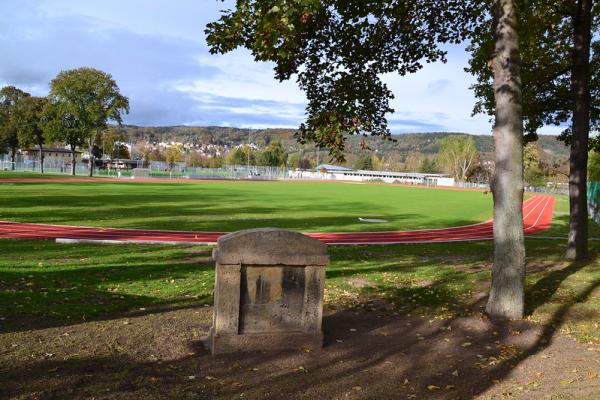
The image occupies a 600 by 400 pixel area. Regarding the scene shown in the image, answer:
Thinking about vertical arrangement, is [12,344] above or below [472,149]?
below

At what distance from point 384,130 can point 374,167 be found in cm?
17796

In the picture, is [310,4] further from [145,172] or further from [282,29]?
[145,172]

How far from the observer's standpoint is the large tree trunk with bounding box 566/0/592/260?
1453 centimetres

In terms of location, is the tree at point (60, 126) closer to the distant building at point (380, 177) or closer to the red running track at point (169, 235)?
the distant building at point (380, 177)

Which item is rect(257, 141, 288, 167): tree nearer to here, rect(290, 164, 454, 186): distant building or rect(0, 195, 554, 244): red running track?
rect(290, 164, 454, 186): distant building

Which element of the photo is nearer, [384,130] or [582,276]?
[384,130]

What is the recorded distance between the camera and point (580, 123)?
47.9 feet

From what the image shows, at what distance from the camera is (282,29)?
733 centimetres

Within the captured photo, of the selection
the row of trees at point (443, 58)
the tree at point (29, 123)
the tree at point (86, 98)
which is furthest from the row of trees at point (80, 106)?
the row of trees at point (443, 58)

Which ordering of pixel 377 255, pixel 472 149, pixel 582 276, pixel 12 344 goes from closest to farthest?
pixel 12 344 < pixel 582 276 < pixel 377 255 < pixel 472 149

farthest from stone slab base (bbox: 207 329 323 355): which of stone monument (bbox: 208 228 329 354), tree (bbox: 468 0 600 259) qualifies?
tree (bbox: 468 0 600 259)

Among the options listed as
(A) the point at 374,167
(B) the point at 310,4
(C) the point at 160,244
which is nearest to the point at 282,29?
(B) the point at 310,4

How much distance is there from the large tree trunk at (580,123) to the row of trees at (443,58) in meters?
0.03

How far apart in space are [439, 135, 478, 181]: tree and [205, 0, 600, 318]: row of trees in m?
135
